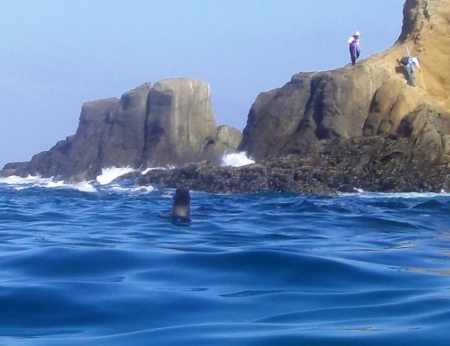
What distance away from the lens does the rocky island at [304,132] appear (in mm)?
21109

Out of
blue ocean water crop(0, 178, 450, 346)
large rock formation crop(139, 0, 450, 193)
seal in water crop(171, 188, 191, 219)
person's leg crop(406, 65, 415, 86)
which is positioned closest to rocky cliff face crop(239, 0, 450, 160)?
large rock formation crop(139, 0, 450, 193)

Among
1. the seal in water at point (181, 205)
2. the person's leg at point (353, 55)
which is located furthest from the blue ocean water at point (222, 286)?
the person's leg at point (353, 55)

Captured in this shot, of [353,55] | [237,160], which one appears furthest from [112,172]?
[353,55]

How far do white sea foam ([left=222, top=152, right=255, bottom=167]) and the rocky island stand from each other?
34 cm

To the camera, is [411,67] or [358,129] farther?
[411,67]

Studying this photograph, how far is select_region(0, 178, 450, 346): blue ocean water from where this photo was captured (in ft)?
12.4

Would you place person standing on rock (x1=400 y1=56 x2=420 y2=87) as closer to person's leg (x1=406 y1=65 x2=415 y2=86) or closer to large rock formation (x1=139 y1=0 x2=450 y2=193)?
person's leg (x1=406 y1=65 x2=415 y2=86)

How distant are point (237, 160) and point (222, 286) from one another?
2443 centimetres

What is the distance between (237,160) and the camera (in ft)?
96.5

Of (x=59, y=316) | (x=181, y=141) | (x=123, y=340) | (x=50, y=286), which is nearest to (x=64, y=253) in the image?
(x=50, y=286)

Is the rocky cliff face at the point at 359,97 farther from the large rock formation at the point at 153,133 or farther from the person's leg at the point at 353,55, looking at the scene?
the large rock formation at the point at 153,133

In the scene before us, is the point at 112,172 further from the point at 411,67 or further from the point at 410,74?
the point at 411,67

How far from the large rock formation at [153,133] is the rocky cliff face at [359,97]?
11.7 feet

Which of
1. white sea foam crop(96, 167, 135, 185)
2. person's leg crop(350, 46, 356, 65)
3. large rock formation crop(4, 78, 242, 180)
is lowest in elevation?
white sea foam crop(96, 167, 135, 185)
